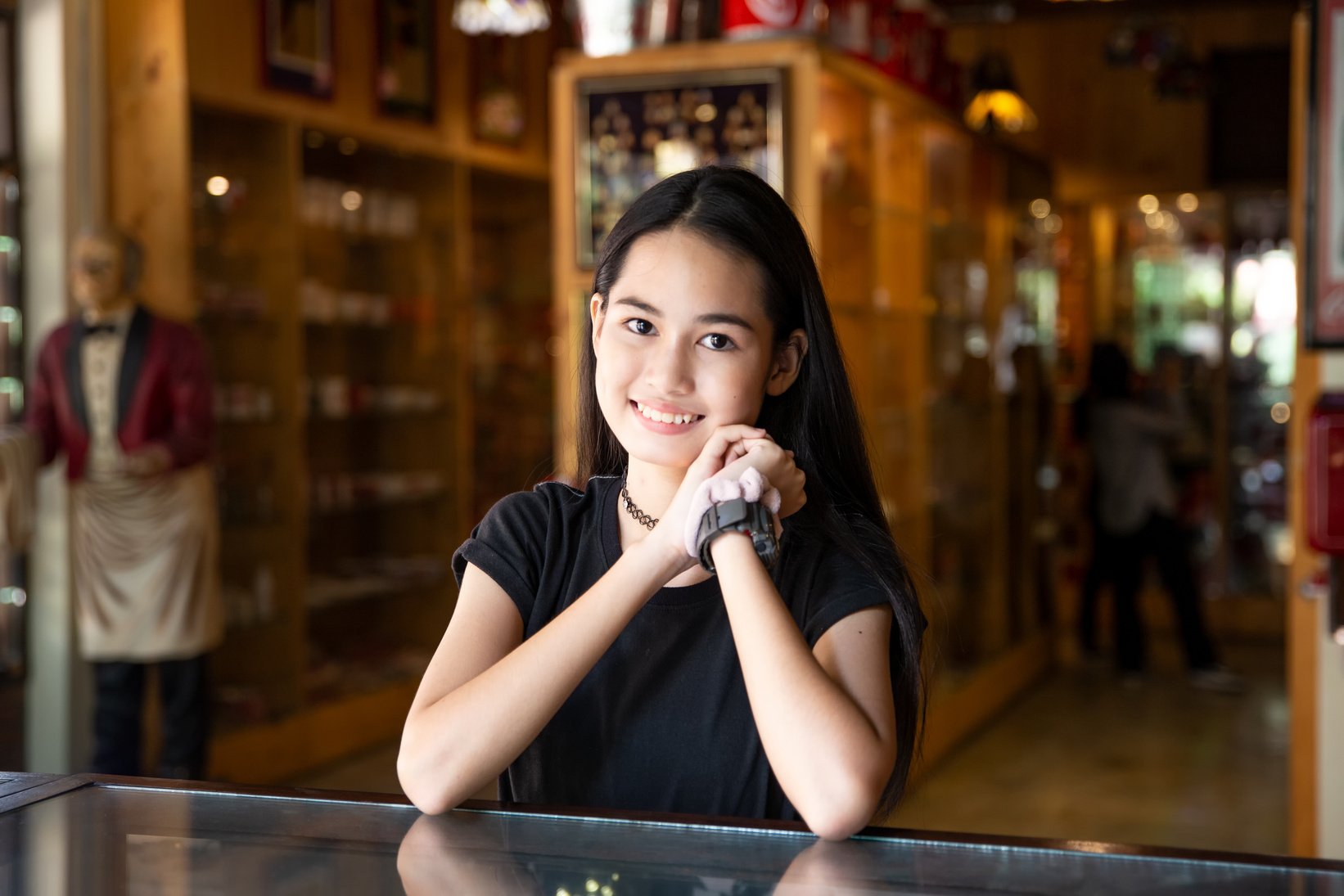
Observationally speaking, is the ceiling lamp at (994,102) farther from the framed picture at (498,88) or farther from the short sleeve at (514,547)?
the short sleeve at (514,547)

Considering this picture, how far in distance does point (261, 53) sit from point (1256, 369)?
5.90 m

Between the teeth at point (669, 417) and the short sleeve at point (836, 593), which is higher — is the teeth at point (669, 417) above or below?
above

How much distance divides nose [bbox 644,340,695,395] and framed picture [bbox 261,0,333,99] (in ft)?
13.4

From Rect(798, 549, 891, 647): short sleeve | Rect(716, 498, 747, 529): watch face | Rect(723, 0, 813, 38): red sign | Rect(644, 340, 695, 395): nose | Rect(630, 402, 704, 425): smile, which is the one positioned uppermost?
Rect(723, 0, 813, 38): red sign

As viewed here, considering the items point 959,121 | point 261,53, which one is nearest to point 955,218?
point 959,121

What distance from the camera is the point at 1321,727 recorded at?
3820mm

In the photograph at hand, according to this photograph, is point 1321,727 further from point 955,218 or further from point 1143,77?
point 1143,77

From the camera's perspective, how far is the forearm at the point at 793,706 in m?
1.37

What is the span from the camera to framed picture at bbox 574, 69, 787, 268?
14.7ft

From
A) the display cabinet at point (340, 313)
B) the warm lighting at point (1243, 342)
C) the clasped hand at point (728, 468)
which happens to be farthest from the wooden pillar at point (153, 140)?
the warm lighting at point (1243, 342)

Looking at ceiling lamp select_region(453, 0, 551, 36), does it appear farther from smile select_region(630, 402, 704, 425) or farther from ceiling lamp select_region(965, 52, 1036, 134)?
smile select_region(630, 402, 704, 425)

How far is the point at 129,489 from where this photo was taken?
4.52 meters

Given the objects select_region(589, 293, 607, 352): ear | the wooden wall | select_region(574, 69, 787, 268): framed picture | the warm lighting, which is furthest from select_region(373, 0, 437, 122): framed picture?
the warm lighting

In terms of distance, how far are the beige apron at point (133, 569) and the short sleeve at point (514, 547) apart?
3079mm
